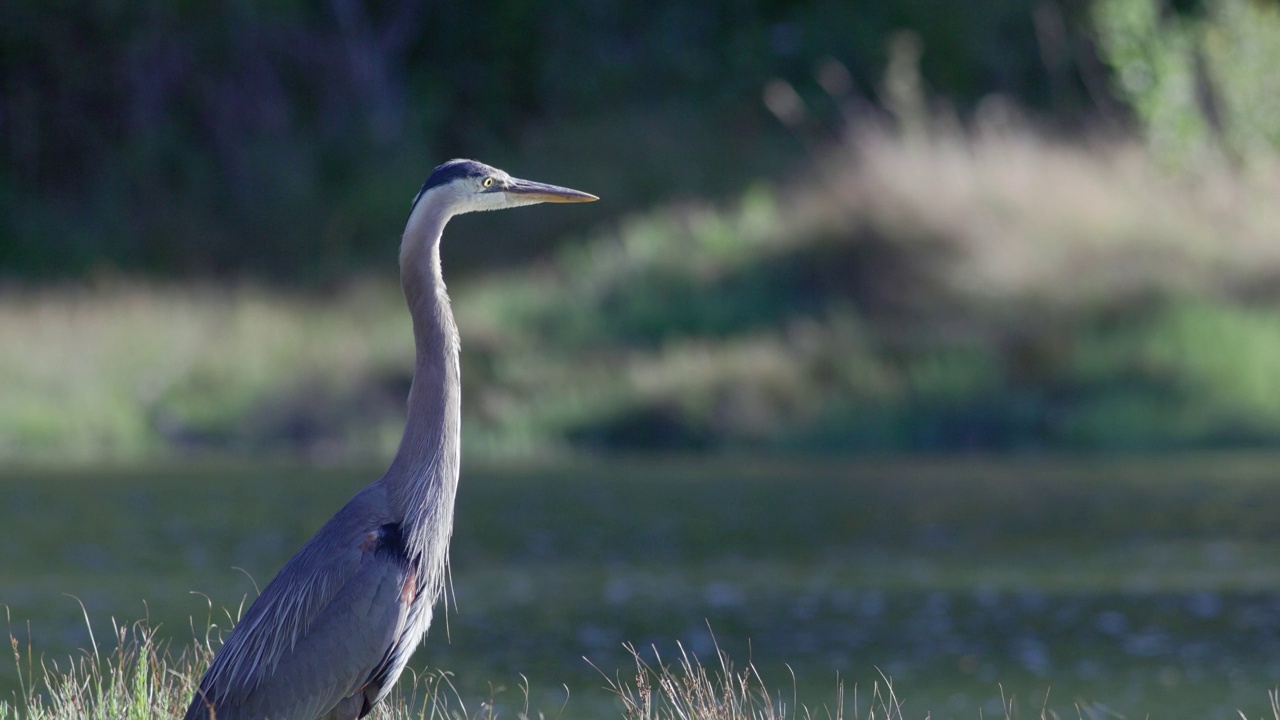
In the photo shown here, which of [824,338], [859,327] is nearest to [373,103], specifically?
[859,327]

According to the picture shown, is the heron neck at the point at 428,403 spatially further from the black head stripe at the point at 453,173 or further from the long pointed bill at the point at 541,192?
the long pointed bill at the point at 541,192

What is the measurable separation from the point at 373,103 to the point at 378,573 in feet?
113

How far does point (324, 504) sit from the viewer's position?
18734 millimetres

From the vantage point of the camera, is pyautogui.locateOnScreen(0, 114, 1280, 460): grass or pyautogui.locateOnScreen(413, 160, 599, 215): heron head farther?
pyautogui.locateOnScreen(0, 114, 1280, 460): grass

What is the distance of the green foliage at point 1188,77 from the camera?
25.5m

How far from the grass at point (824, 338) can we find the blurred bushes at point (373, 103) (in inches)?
318

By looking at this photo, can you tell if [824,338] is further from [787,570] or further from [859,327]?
[787,570]

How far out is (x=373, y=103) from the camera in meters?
40.2

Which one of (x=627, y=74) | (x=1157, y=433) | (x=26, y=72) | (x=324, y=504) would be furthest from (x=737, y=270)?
(x=26, y=72)

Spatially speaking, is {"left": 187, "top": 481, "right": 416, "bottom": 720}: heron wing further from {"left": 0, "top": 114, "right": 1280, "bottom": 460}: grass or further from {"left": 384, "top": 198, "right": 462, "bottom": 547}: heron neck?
{"left": 0, "top": 114, "right": 1280, "bottom": 460}: grass

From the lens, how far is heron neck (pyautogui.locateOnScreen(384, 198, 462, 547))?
666 centimetres

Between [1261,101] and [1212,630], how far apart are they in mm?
13800

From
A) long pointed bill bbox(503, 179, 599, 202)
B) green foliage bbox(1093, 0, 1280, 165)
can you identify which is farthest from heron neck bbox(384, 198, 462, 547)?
green foliage bbox(1093, 0, 1280, 165)

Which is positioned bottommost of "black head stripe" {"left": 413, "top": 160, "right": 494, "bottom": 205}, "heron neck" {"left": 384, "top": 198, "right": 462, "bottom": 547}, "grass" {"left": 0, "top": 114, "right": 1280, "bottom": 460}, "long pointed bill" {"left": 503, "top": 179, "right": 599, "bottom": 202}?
"grass" {"left": 0, "top": 114, "right": 1280, "bottom": 460}
